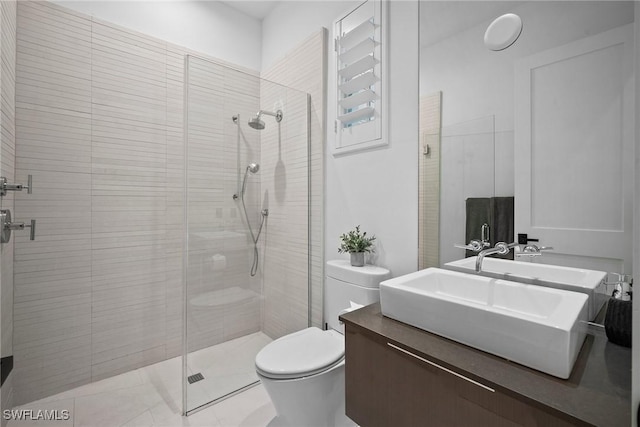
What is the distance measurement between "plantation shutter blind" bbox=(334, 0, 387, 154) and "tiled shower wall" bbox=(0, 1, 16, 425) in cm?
170

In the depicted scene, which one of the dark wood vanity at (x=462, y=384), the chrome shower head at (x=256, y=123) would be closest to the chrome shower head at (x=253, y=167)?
the chrome shower head at (x=256, y=123)

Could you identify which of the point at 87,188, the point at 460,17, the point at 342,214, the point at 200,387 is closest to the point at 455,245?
the point at 342,214

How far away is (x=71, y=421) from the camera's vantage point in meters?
1.65

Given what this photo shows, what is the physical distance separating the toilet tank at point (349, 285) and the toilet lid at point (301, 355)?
182 mm

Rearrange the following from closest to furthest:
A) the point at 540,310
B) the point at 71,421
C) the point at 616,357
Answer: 1. the point at 616,357
2. the point at 540,310
3. the point at 71,421

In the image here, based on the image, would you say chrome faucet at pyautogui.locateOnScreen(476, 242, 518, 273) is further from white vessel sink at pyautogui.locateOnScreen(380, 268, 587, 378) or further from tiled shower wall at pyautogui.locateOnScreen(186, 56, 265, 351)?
tiled shower wall at pyautogui.locateOnScreen(186, 56, 265, 351)

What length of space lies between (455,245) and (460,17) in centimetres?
106

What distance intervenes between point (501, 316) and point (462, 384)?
211 mm

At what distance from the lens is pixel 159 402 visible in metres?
1.82

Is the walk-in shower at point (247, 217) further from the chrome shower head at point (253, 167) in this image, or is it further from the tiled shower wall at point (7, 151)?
the tiled shower wall at point (7, 151)

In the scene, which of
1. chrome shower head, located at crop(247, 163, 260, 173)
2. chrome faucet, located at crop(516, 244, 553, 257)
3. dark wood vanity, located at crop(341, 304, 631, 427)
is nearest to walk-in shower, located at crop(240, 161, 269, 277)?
chrome shower head, located at crop(247, 163, 260, 173)

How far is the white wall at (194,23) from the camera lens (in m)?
2.06

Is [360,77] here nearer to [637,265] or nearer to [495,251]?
[495,251]

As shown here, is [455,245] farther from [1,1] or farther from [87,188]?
[1,1]
